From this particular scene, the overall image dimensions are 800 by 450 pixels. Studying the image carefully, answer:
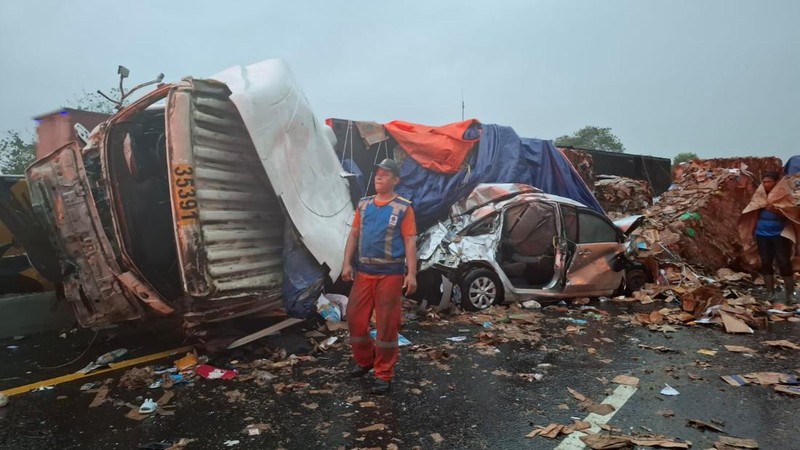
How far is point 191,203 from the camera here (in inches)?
171

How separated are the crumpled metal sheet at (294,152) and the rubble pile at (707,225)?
246 inches

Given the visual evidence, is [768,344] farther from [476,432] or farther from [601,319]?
[476,432]

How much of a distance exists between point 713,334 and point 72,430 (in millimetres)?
6004

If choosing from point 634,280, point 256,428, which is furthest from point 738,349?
point 256,428

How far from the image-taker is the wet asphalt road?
10.3 feet

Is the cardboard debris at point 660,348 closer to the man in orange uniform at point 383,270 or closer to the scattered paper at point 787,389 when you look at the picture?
the scattered paper at point 787,389

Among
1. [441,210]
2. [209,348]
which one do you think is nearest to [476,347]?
[209,348]

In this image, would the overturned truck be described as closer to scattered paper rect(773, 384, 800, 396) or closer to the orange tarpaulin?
the orange tarpaulin

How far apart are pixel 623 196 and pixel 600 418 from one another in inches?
478

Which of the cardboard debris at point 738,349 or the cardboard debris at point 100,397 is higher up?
the cardboard debris at point 100,397

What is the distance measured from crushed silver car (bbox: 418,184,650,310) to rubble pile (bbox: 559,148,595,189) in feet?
16.8

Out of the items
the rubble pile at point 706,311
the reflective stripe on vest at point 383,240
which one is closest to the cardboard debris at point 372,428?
the reflective stripe on vest at point 383,240

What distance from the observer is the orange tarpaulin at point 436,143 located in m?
9.15

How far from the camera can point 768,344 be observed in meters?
5.09
